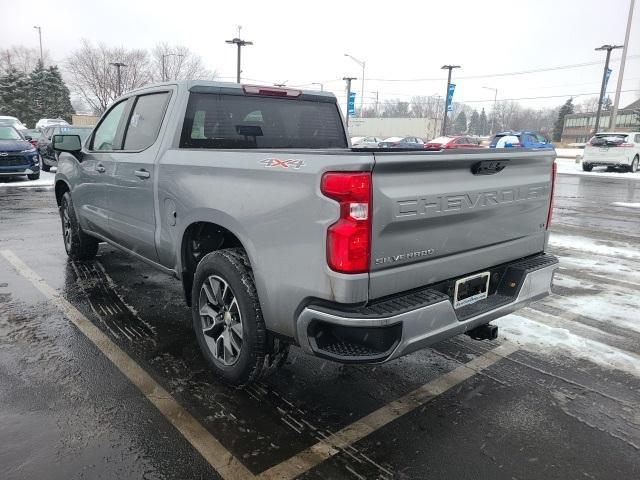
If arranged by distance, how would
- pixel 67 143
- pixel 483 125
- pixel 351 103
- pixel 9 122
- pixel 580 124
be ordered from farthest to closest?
1. pixel 483 125
2. pixel 580 124
3. pixel 351 103
4. pixel 9 122
5. pixel 67 143

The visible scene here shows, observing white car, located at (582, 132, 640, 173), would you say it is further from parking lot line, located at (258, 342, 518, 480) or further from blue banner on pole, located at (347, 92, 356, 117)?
blue banner on pole, located at (347, 92, 356, 117)

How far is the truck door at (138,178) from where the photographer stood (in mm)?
3967

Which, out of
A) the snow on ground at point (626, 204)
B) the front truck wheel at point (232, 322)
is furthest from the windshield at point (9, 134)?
the snow on ground at point (626, 204)

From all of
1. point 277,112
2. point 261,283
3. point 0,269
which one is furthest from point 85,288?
point 261,283

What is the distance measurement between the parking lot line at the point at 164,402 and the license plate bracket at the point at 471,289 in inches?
58.0

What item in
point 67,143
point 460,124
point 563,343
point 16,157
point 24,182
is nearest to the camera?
point 563,343

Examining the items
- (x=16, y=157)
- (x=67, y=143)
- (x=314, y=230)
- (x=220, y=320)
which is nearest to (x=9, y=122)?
(x=16, y=157)

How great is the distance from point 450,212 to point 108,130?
377 centimetres

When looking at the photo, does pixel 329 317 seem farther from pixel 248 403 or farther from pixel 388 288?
pixel 248 403

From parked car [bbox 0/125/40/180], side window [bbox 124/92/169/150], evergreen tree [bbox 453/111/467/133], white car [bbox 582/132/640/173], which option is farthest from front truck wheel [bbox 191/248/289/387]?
evergreen tree [bbox 453/111/467/133]

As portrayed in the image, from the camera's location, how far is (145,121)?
4285 millimetres

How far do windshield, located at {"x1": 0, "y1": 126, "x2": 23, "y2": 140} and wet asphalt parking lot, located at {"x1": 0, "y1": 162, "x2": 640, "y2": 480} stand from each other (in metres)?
12.7

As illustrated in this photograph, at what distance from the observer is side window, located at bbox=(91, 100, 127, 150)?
4.85 m

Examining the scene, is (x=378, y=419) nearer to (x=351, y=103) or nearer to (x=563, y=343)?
(x=563, y=343)
